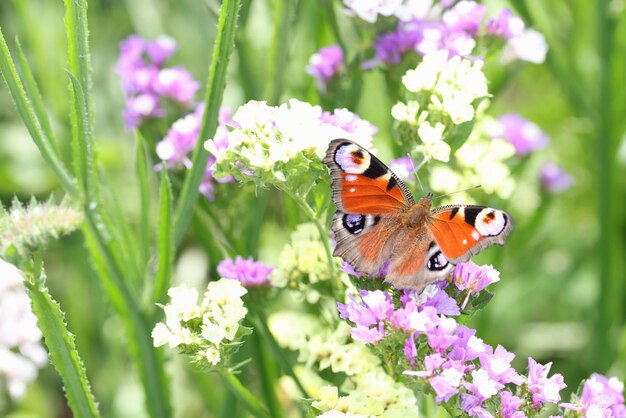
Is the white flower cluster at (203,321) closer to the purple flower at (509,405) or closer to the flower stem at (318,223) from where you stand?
the flower stem at (318,223)

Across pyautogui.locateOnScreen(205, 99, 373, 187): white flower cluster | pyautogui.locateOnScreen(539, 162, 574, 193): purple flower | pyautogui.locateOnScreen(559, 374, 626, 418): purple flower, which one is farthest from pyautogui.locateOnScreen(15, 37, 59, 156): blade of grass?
pyautogui.locateOnScreen(539, 162, 574, 193): purple flower

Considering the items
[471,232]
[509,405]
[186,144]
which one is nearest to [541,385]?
[509,405]

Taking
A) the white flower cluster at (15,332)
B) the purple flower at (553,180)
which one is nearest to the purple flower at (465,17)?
the purple flower at (553,180)

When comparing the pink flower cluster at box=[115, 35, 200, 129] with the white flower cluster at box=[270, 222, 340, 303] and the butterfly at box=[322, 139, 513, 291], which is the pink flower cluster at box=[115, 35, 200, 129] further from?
the butterfly at box=[322, 139, 513, 291]

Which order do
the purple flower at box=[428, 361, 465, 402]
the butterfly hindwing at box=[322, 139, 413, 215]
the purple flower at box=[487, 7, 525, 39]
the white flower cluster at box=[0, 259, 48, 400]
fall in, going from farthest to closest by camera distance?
the white flower cluster at box=[0, 259, 48, 400] < the purple flower at box=[487, 7, 525, 39] < the butterfly hindwing at box=[322, 139, 413, 215] < the purple flower at box=[428, 361, 465, 402]

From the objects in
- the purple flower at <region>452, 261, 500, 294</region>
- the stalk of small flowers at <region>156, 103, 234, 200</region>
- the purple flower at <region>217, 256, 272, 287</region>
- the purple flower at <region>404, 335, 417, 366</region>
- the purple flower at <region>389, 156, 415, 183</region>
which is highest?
the stalk of small flowers at <region>156, 103, 234, 200</region>

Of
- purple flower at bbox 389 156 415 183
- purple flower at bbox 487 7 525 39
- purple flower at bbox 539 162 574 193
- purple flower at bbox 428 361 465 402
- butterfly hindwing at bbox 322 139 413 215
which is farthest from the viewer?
purple flower at bbox 539 162 574 193
